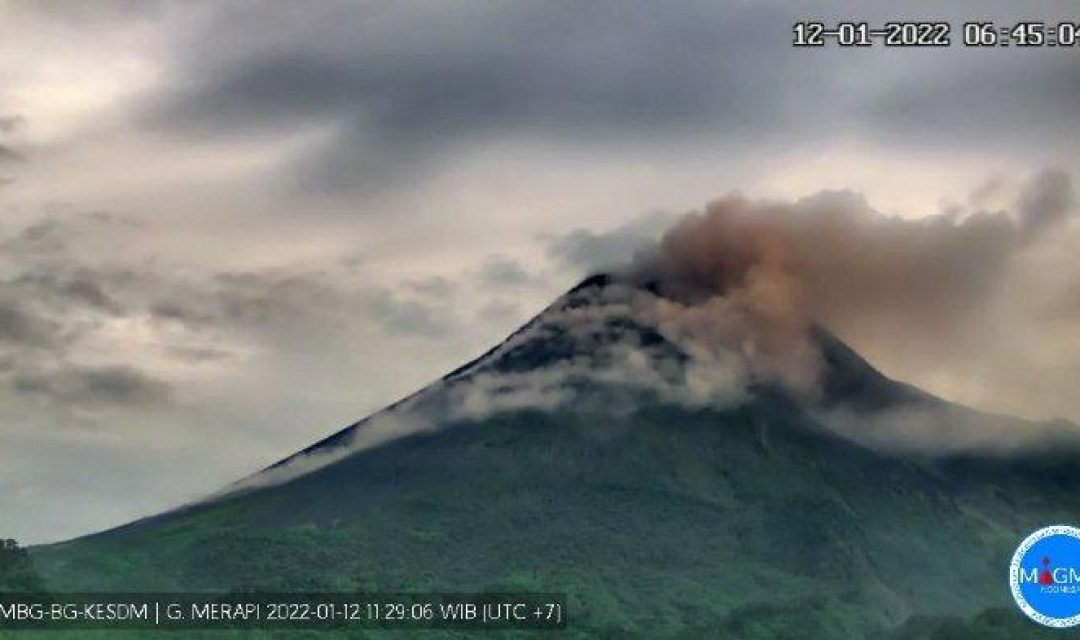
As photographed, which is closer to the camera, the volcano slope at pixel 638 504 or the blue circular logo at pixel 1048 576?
the blue circular logo at pixel 1048 576

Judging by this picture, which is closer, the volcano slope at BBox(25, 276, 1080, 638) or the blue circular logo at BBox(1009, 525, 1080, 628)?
the blue circular logo at BBox(1009, 525, 1080, 628)

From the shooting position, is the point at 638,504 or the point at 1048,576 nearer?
the point at 1048,576

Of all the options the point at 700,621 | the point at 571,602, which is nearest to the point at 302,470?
the point at 571,602

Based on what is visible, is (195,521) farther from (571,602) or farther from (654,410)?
(654,410)
